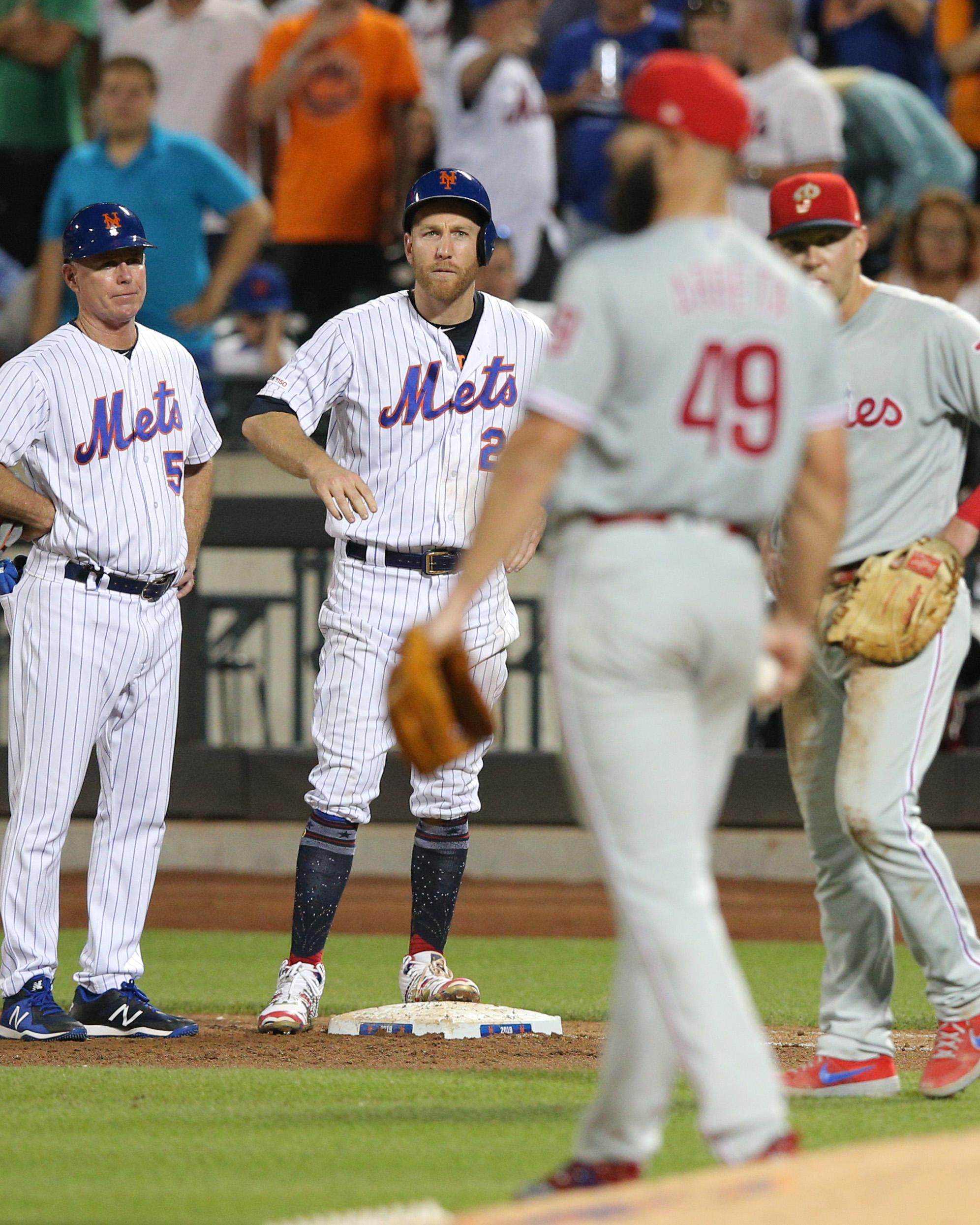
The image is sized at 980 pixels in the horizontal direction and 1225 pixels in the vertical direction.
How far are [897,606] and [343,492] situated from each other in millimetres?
1757

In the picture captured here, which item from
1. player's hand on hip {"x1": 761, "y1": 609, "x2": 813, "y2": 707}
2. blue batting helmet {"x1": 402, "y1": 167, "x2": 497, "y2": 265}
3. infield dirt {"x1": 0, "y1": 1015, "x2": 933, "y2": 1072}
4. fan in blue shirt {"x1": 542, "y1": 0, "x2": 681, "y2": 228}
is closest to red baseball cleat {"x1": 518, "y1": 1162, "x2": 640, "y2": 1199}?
player's hand on hip {"x1": 761, "y1": 609, "x2": 813, "y2": 707}

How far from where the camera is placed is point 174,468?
5926mm

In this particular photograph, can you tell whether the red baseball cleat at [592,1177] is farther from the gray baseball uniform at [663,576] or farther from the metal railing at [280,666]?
the metal railing at [280,666]

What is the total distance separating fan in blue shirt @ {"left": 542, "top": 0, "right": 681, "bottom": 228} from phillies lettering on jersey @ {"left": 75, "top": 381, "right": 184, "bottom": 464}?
5350mm

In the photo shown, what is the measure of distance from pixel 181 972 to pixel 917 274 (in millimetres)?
4790

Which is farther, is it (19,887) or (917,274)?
(917,274)

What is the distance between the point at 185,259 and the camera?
33.4 feet

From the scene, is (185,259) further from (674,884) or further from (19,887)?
(674,884)

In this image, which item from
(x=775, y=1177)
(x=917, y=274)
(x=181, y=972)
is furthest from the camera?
(x=917, y=274)

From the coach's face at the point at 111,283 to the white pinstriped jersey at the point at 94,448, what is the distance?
0.32 feet

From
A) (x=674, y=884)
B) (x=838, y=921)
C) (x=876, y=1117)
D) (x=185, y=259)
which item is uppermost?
(x=185, y=259)

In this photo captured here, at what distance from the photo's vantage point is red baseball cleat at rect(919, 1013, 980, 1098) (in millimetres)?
4734

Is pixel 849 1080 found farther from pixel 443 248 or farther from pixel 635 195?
pixel 443 248

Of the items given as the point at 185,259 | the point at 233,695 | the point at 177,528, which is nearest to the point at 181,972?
the point at 177,528
